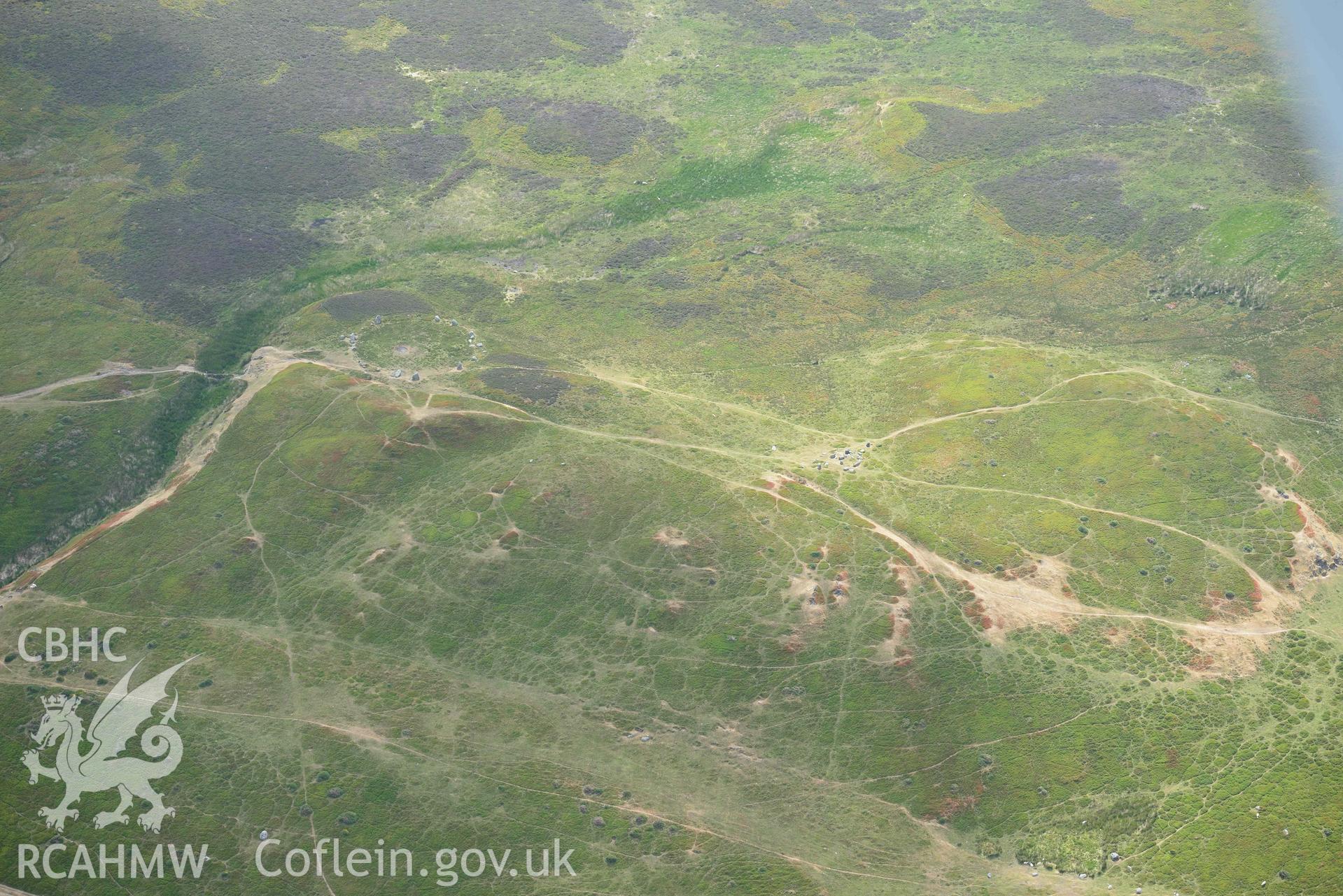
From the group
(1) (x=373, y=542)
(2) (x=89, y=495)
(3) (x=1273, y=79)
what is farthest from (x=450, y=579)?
(3) (x=1273, y=79)

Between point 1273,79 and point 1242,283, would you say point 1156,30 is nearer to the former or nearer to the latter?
point 1273,79

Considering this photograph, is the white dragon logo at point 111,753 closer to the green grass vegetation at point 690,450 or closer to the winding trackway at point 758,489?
the green grass vegetation at point 690,450

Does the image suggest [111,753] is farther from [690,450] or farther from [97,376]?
[690,450]

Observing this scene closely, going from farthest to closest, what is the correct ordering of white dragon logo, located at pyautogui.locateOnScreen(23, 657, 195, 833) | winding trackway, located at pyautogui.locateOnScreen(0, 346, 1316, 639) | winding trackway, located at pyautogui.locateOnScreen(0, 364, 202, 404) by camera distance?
1. winding trackway, located at pyautogui.locateOnScreen(0, 364, 202, 404)
2. winding trackway, located at pyautogui.locateOnScreen(0, 346, 1316, 639)
3. white dragon logo, located at pyautogui.locateOnScreen(23, 657, 195, 833)

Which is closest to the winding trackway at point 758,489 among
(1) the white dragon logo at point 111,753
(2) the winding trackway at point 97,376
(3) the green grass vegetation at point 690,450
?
(2) the winding trackway at point 97,376

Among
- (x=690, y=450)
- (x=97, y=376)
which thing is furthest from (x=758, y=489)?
(x=97, y=376)

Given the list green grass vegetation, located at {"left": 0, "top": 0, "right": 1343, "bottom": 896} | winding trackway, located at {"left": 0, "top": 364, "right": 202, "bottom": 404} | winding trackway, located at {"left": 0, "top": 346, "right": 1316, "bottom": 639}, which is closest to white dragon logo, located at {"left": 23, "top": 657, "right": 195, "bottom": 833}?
green grass vegetation, located at {"left": 0, "top": 0, "right": 1343, "bottom": 896}

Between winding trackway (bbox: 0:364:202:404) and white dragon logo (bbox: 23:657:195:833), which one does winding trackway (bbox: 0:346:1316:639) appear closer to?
winding trackway (bbox: 0:364:202:404)

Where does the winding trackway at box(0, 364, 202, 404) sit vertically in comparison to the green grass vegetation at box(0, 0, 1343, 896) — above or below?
below
